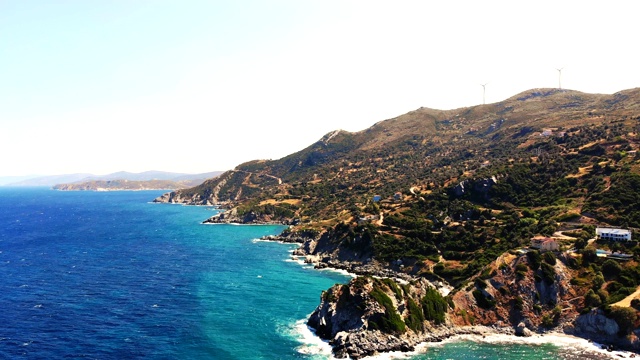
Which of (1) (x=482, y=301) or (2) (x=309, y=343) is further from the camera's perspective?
(1) (x=482, y=301)

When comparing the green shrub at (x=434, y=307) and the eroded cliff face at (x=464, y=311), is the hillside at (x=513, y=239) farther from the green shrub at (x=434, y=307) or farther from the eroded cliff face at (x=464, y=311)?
the green shrub at (x=434, y=307)

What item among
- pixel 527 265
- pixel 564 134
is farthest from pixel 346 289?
pixel 564 134

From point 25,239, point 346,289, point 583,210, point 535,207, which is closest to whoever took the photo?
point 346,289

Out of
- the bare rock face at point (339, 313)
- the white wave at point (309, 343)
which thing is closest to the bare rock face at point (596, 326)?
the bare rock face at point (339, 313)

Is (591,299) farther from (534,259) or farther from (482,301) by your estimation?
(482,301)

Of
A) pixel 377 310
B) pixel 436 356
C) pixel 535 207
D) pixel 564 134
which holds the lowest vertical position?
pixel 436 356

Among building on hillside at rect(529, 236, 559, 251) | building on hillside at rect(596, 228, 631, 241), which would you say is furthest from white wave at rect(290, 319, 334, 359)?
building on hillside at rect(596, 228, 631, 241)

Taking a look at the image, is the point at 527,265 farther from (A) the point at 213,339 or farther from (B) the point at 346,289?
(A) the point at 213,339

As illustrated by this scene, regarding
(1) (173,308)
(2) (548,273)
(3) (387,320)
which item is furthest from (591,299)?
(1) (173,308)
